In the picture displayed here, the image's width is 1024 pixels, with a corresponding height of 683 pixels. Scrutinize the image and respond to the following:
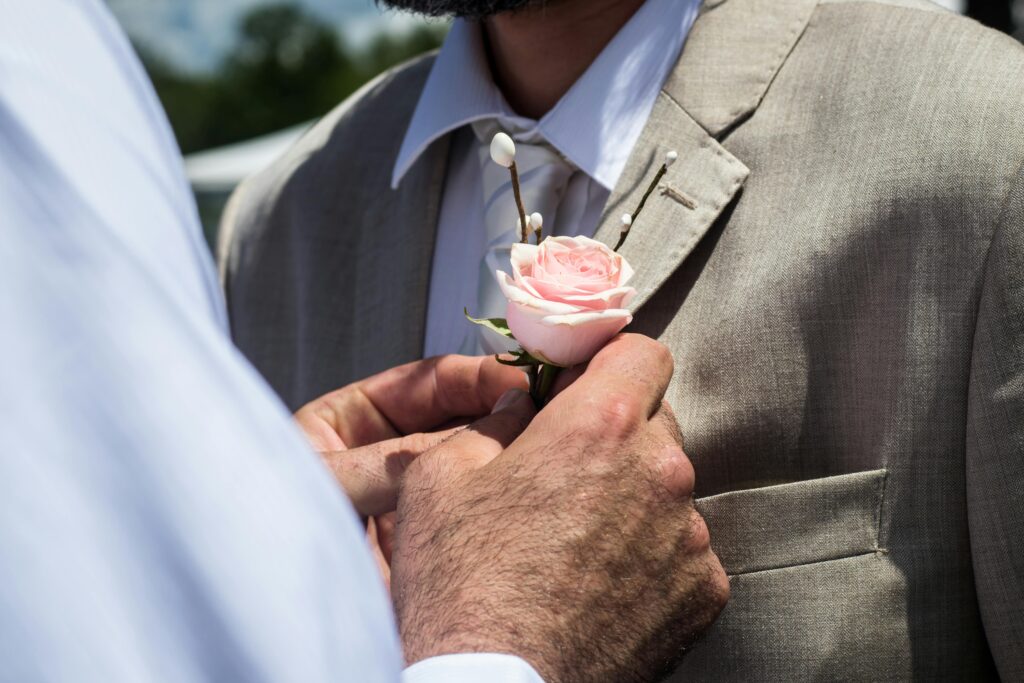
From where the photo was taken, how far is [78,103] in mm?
623

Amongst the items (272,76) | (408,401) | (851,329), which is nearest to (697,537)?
(851,329)

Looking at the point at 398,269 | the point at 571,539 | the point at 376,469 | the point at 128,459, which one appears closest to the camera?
the point at 128,459

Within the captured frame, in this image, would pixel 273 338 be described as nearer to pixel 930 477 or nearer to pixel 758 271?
pixel 758 271

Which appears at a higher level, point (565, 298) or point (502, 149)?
point (502, 149)

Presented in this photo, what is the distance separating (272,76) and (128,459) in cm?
4390

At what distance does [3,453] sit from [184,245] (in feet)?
0.55

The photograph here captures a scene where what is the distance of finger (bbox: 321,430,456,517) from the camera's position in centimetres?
143

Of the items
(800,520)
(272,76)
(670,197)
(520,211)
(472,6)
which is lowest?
(272,76)

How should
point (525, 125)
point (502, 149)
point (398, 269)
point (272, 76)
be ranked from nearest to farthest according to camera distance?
point (502, 149)
point (525, 125)
point (398, 269)
point (272, 76)

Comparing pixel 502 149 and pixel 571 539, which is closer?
pixel 571 539

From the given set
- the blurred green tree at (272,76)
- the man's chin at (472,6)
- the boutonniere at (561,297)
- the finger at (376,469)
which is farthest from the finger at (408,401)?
the blurred green tree at (272,76)

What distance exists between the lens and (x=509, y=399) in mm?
1382

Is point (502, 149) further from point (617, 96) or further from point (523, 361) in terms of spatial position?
point (617, 96)

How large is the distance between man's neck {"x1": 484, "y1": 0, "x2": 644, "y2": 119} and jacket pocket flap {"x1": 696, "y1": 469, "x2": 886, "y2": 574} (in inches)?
32.3
